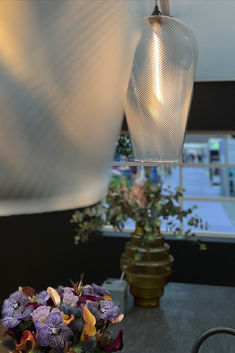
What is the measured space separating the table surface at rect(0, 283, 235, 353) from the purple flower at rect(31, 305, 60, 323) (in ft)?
2.55

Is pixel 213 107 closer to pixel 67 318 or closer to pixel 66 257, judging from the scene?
pixel 66 257

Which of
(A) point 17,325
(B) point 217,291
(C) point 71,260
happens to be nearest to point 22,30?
(A) point 17,325

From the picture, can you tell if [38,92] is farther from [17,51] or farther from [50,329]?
[50,329]

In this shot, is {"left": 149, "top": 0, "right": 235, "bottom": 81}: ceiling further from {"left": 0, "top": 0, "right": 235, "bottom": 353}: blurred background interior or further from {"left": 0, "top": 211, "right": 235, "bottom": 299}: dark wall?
{"left": 0, "top": 211, "right": 235, "bottom": 299}: dark wall

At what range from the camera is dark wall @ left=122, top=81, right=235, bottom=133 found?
137 inches

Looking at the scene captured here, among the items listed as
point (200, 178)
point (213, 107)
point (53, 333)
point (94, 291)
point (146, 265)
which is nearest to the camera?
point (53, 333)

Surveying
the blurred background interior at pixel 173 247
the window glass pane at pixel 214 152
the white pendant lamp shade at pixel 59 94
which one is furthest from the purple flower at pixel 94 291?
the window glass pane at pixel 214 152

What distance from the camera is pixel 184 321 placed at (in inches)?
89.9

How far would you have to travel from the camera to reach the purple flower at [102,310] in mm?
985

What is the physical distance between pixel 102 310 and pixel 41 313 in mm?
167

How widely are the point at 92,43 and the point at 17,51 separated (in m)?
0.02

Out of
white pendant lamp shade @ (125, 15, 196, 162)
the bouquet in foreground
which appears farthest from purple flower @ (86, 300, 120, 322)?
white pendant lamp shade @ (125, 15, 196, 162)

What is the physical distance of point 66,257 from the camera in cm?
361

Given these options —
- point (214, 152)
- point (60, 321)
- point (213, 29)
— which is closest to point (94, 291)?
point (60, 321)
